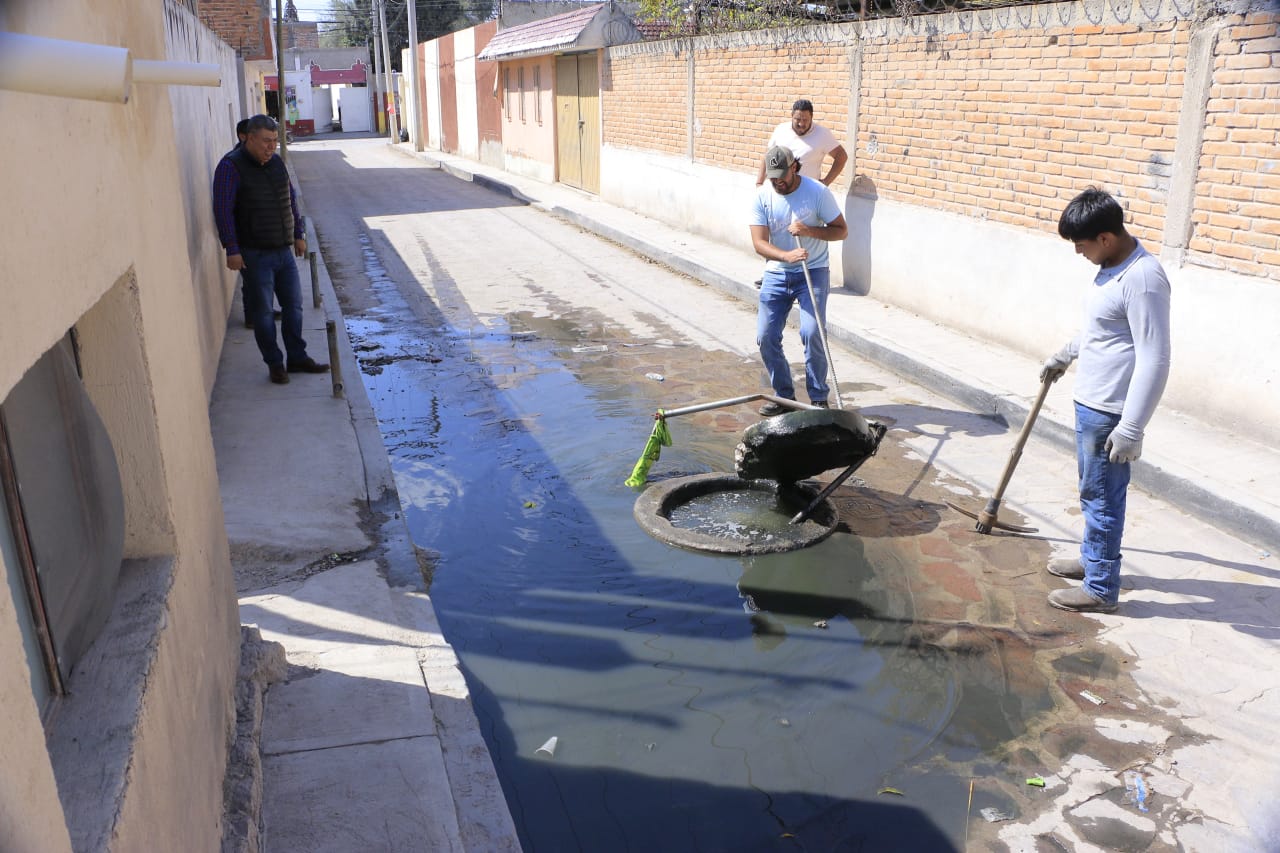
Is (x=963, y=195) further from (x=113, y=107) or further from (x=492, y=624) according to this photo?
(x=113, y=107)

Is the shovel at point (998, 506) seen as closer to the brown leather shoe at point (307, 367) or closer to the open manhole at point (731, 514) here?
the open manhole at point (731, 514)

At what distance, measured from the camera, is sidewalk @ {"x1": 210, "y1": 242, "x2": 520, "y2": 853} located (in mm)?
3312

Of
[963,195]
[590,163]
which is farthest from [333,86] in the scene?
[963,195]

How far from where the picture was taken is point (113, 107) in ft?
8.13

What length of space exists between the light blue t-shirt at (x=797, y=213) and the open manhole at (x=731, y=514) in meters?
1.66

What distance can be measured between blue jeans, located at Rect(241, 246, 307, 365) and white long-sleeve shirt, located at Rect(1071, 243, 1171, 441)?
5.66 metres

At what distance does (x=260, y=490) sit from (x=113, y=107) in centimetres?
377

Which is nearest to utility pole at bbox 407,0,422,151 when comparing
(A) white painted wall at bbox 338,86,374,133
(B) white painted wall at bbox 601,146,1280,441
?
(A) white painted wall at bbox 338,86,374,133

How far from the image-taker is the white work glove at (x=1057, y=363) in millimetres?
4957

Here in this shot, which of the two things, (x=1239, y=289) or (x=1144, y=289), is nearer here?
(x=1144, y=289)

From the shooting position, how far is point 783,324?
282 inches

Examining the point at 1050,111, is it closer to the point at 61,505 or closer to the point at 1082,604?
the point at 1082,604

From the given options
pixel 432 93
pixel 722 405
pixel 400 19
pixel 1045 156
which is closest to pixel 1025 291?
pixel 1045 156

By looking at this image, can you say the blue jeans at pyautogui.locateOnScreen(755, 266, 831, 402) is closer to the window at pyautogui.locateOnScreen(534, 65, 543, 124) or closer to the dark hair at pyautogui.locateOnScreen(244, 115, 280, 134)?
the dark hair at pyautogui.locateOnScreen(244, 115, 280, 134)
